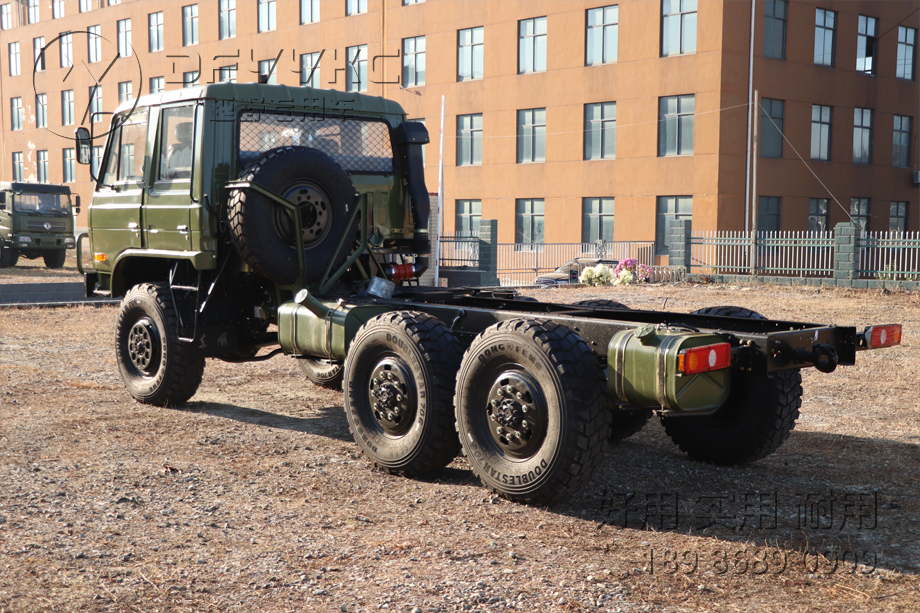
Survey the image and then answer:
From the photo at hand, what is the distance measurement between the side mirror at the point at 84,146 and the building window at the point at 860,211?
34.8 meters

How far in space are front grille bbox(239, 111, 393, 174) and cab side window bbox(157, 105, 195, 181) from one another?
45 centimetres

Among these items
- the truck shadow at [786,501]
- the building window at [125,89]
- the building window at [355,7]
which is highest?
the building window at [355,7]

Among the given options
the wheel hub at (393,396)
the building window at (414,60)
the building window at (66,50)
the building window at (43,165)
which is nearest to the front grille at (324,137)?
the wheel hub at (393,396)

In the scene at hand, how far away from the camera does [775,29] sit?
112 ft

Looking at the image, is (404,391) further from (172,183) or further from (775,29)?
(775,29)

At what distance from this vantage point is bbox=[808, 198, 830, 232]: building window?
3594cm

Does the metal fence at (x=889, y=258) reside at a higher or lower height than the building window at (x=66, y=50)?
lower

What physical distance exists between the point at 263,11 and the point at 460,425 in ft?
149

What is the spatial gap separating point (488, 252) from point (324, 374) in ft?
69.3

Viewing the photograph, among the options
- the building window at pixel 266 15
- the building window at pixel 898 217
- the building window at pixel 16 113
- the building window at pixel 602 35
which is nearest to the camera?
the building window at pixel 602 35

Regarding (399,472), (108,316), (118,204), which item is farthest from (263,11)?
(399,472)

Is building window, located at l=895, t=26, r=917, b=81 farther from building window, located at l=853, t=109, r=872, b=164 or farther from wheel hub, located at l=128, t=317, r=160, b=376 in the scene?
wheel hub, located at l=128, t=317, r=160, b=376

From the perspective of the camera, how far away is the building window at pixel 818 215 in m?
35.9

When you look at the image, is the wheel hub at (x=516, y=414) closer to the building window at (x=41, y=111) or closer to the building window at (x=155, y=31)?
the building window at (x=155, y=31)
